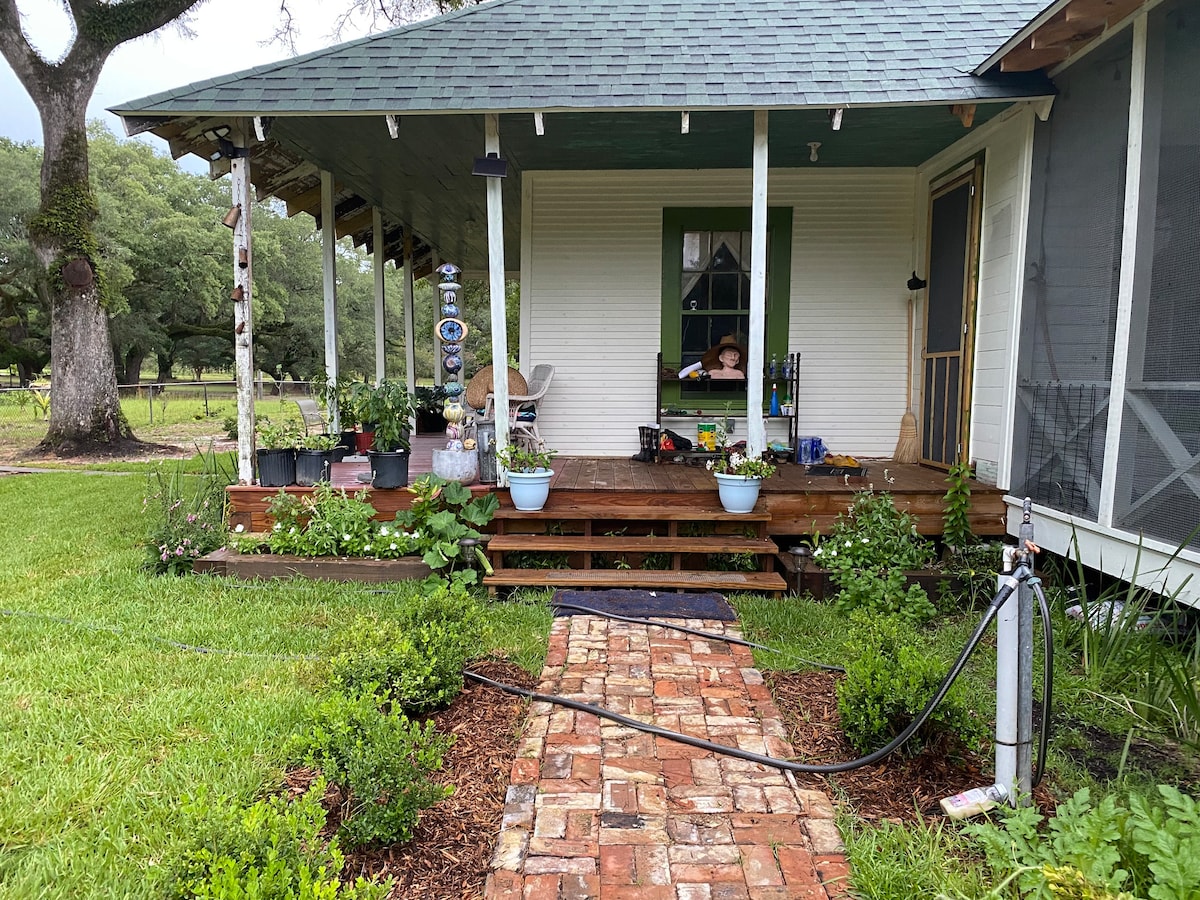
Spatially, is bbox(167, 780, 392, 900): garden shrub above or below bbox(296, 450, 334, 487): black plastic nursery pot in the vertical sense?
below

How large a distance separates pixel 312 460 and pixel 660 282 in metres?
3.29

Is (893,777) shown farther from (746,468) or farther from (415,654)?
(746,468)

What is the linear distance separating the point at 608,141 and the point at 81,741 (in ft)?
15.8

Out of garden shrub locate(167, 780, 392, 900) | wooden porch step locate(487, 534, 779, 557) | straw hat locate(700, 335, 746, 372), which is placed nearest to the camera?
garden shrub locate(167, 780, 392, 900)

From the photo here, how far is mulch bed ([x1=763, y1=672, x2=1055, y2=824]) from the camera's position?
6.84ft

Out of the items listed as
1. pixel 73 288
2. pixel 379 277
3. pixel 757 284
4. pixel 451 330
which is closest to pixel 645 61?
pixel 757 284

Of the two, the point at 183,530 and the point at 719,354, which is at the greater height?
the point at 719,354

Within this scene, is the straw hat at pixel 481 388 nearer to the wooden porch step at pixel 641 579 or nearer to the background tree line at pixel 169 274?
the wooden porch step at pixel 641 579

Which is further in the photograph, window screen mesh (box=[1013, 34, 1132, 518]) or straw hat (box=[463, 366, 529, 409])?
straw hat (box=[463, 366, 529, 409])

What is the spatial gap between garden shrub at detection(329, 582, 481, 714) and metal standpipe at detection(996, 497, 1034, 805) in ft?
6.03

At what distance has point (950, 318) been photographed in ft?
17.7

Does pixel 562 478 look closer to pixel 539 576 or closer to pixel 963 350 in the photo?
pixel 539 576

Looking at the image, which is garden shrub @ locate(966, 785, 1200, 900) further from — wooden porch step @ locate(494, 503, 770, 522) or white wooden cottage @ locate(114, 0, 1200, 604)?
wooden porch step @ locate(494, 503, 770, 522)

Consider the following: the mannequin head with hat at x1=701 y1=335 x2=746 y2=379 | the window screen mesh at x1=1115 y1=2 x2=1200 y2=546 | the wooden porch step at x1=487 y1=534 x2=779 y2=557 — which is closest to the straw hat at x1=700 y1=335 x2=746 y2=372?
the mannequin head with hat at x1=701 y1=335 x2=746 y2=379
